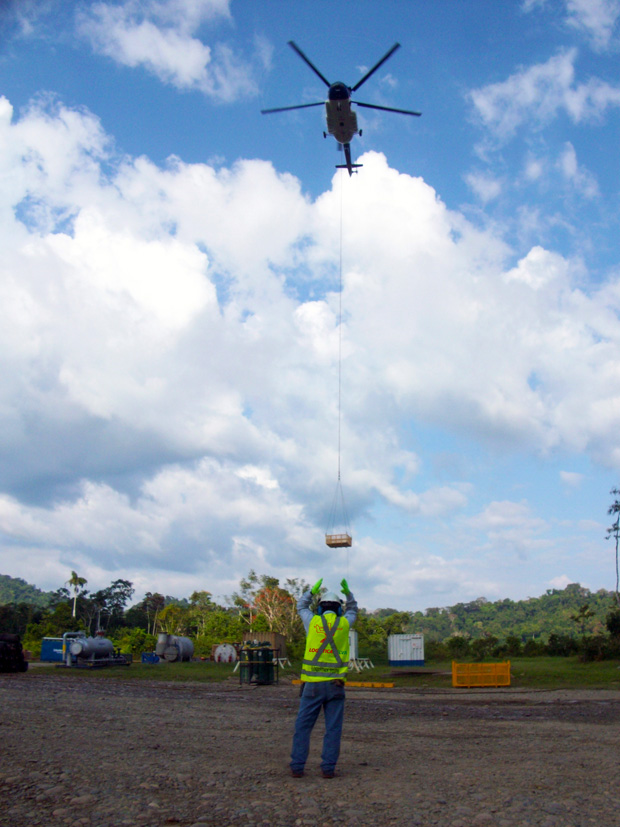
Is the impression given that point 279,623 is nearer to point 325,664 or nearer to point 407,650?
point 407,650

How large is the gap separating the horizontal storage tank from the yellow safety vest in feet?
103

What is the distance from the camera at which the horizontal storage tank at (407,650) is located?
35938 mm

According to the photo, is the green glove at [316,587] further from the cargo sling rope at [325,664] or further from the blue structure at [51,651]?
the blue structure at [51,651]

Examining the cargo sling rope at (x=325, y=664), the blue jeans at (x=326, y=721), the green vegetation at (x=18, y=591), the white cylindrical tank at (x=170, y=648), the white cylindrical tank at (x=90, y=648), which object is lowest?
the green vegetation at (x=18, y=591)

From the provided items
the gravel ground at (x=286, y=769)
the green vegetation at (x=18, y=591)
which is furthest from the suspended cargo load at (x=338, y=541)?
the green vegetation at (x=18, y=591)

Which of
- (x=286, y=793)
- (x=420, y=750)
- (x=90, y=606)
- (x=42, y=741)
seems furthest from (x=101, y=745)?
(x=90, y=606)

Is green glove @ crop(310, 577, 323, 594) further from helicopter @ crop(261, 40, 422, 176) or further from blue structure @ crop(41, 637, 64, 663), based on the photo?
blue structure @ crop(41, 637, 64, 663)

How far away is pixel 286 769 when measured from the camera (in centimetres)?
670

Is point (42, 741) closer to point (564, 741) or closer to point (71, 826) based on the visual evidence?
point (71, 826)

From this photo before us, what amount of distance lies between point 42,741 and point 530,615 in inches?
4987

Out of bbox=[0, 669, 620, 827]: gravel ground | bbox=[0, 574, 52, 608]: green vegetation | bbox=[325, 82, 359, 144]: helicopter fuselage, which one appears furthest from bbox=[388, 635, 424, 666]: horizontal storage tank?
bbox=[0, 574, 52, 608]: green vegetation

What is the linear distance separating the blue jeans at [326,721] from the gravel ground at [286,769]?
0.66ft

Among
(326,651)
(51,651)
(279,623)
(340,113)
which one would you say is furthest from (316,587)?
(279,623)

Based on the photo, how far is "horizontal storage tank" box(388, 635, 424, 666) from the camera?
3594cm
